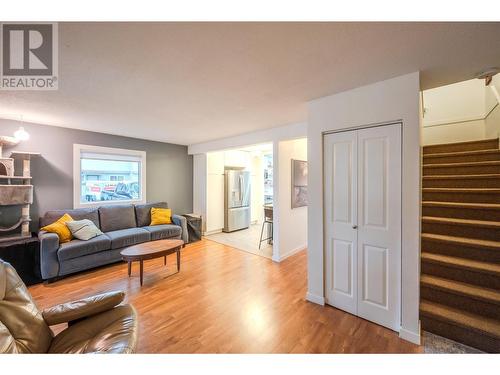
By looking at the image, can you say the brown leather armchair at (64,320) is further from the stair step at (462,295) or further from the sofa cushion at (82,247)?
the stair step at (462,295)

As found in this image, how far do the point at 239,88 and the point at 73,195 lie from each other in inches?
145

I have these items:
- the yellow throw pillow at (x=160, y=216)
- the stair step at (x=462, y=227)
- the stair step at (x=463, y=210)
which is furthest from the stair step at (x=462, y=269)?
the yellow throw pillow at (x=160, y=216)

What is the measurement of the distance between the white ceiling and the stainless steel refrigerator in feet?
9.57

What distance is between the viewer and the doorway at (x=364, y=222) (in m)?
1.84

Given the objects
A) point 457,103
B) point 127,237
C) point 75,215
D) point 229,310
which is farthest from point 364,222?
point 75,215

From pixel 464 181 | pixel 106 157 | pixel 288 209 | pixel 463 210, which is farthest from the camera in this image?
pixel 106 157

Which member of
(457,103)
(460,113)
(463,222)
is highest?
(457,103)

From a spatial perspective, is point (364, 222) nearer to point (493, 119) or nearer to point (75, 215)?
point (493, 119)

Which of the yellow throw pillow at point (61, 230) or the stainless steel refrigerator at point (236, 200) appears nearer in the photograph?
the yellow throw pillow at point (61, 230)

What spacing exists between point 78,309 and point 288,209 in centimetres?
302

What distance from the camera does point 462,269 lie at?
1.91 meters

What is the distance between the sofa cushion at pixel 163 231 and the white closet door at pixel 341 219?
2992mm

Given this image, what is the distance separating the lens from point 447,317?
1733 millimetres

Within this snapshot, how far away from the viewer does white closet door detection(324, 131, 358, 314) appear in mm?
2062
